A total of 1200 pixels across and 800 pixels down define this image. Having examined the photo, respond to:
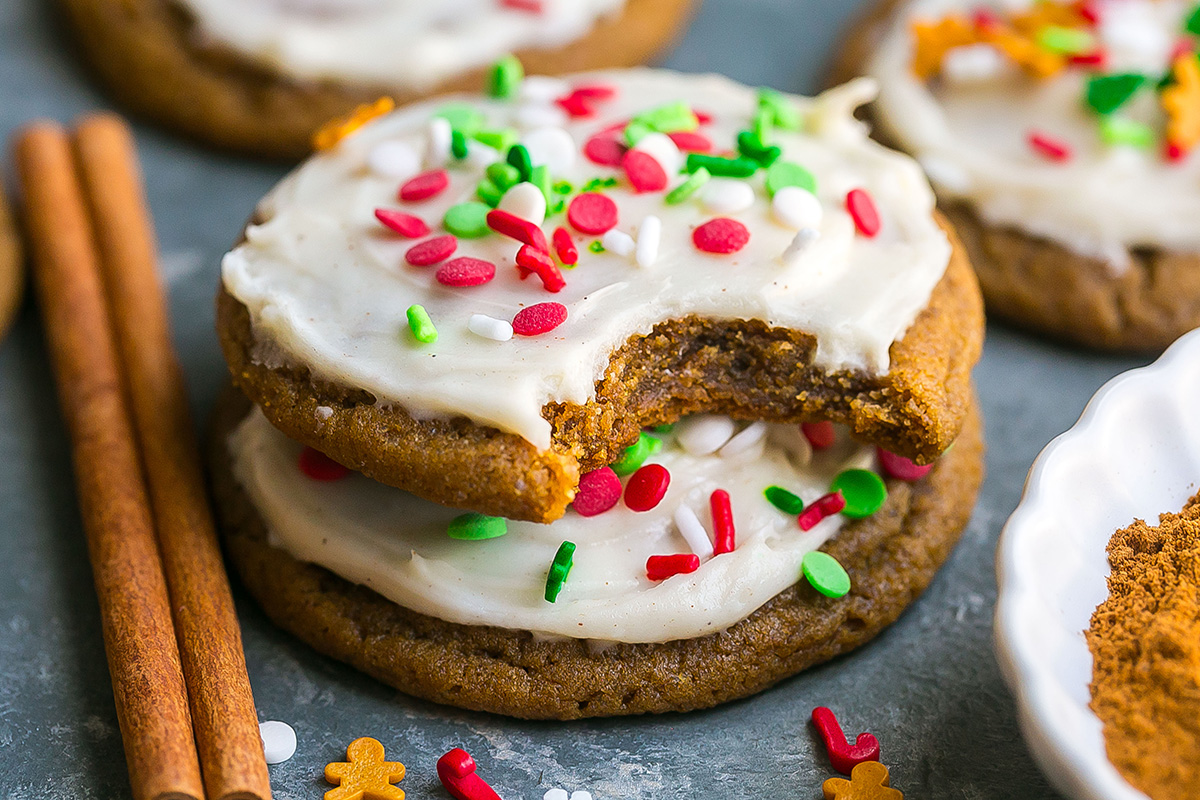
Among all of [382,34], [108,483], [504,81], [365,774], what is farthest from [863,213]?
[382,34]

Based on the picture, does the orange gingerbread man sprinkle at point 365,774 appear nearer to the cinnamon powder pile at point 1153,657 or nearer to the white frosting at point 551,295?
the white frosting at point 551,295

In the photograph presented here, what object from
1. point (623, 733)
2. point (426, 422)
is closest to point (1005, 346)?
point (623, 733)

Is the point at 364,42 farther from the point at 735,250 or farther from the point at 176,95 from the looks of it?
the point at 735,250

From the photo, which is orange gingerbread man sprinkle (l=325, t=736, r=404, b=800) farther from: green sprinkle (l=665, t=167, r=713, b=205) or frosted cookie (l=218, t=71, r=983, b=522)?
green sprinkle (l=665, t=167, r=713, b=205)

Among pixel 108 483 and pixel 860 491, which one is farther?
pixel 108 483

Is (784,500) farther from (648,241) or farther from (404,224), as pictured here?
(404,224)

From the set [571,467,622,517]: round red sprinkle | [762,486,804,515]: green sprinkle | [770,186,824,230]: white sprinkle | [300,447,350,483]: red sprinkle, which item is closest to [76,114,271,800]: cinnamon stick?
[300,447,350,483]: red sprinkle

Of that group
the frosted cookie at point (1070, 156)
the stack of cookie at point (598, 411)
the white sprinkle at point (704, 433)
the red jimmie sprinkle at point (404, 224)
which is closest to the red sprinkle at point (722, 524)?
the stack of cookie at point (598, 411)

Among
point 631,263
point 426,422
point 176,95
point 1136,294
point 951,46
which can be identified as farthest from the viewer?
point 176,95
